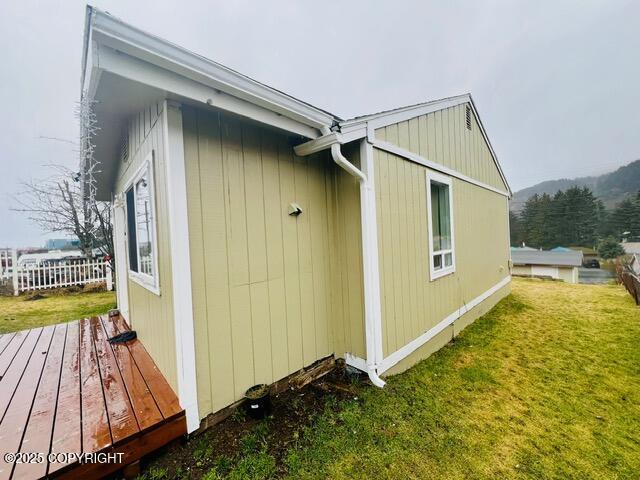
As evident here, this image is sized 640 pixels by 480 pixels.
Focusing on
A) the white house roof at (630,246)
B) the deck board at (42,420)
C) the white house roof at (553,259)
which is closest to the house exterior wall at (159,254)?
the deck board at (42,420)

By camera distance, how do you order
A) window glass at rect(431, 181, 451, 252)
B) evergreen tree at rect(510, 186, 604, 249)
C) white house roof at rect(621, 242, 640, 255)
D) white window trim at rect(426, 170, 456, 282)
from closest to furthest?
white window trim at rect(426, 170, 456, 282), window glass at rect(431, 181, 451, 252), white house roof at rect(621, 242, 640, 255), evergreen tree at rect(510, 186, 604, 249)

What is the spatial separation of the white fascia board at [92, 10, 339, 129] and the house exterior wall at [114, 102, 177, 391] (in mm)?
573

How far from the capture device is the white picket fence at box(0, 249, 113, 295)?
7926mm

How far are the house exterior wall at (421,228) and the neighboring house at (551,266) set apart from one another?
22.7m

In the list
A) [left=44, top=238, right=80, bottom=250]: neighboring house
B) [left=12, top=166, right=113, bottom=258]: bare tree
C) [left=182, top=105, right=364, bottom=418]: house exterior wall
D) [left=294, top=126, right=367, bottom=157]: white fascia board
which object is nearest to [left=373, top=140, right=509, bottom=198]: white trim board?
[left=294, top=126, right=367, bottom=157]: white fascia board

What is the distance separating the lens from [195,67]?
174cm

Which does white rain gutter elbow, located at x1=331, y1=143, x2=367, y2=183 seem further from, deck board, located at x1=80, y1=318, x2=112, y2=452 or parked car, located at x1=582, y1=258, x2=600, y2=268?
parked car, located at x1=582, y1=258, x2=600, y2=268

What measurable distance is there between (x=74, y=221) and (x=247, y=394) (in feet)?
38.2

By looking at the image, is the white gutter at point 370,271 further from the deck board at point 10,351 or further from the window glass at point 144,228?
the deck board at point 10,351

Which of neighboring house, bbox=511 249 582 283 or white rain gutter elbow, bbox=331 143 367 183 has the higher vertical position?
white rain gutter elbow, bbox=331 143 367 183

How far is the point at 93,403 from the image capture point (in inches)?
84.3

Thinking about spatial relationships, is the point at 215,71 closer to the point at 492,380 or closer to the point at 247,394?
the point at 247,394

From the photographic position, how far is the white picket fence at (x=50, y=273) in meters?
7.93

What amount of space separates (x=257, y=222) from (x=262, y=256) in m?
0.33
